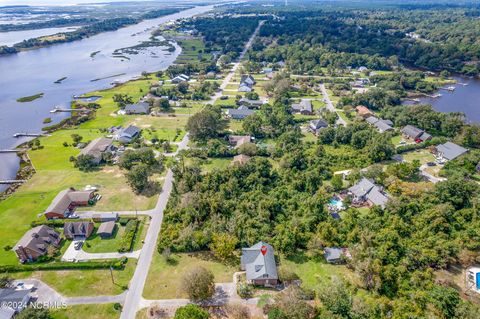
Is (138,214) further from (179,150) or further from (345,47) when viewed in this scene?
(345,47)

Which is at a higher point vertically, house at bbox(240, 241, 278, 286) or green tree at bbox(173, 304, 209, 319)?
green tree at bbox(173, 304, 209, 319)

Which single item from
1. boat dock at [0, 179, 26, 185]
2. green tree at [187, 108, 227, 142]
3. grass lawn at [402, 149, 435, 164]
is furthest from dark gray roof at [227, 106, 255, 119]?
boat dock at [0, 179, 26, 185]

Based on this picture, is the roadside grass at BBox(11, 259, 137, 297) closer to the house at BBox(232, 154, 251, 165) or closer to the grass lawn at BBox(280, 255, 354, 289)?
the grass lawn at BBox(280, 255, 354, 289)

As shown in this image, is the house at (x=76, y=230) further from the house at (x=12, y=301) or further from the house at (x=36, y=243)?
the house at (x=12, y=301)

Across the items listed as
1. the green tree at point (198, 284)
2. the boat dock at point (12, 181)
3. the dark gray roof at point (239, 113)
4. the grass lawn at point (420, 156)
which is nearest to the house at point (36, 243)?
the boat dock at point (12, 181)

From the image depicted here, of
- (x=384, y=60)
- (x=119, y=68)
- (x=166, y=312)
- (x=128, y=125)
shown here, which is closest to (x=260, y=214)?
(x=166, y=312)

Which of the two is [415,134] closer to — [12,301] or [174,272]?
[174,272]
